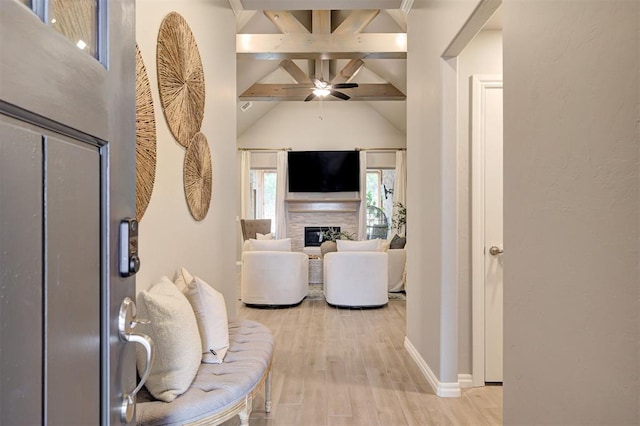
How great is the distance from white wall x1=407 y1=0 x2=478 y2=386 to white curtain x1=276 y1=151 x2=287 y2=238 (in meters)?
5.73

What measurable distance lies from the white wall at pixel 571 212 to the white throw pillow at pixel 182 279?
1.54 m

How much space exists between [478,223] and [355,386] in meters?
1.42

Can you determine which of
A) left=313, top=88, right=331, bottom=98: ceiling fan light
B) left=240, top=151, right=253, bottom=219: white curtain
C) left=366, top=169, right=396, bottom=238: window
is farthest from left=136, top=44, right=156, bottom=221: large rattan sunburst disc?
left=366, top=169, right=396, bottom=238: window

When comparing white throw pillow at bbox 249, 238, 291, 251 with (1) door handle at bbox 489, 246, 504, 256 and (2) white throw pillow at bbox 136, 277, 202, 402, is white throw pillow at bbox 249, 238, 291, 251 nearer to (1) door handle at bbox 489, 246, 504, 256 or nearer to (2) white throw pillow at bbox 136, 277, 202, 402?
(1) door handle at bbox 489, 246, 504, 256

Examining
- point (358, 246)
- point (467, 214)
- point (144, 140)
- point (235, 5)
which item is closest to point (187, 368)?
point (144, 140)

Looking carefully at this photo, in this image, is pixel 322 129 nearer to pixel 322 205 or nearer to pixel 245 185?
pixel 322 205

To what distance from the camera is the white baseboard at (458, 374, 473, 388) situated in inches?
103

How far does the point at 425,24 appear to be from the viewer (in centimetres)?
285

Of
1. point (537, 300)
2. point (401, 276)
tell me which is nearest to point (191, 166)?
point (537, 300)

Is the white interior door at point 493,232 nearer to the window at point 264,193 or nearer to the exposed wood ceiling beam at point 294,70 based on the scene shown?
the exposed wood ceiling beam at point 294,70

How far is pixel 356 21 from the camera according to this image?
5.12 metres

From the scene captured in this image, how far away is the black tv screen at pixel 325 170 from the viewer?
8711 mm

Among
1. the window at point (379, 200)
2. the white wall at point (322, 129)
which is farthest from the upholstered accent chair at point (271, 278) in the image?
the white wall at point (322, 129)

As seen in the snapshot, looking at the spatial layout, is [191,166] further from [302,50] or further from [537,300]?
[302,50]
